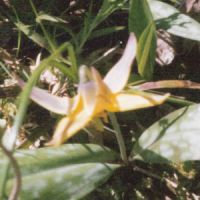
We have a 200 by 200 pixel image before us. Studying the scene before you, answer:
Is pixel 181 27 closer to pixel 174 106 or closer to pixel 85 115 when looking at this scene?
pixel 174 106

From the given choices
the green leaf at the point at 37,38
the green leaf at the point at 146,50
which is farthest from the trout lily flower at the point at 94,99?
the green leaf at the point at 37,38

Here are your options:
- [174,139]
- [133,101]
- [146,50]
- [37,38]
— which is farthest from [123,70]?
[37,38]

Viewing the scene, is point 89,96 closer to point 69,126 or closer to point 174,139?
point 69,126

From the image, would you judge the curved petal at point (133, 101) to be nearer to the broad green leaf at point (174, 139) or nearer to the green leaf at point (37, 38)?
the broad green leaf at point (174, 139)

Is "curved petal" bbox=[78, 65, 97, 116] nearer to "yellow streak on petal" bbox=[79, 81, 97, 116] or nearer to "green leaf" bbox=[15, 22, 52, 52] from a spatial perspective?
"yellow streak on petal" bbox=[79, 81, 97, 116]

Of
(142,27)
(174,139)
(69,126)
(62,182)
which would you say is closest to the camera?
(69,126)

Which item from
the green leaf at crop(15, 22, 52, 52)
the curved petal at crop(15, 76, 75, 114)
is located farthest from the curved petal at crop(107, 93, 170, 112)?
the green leaf at crop(15, 22, 52, 52)

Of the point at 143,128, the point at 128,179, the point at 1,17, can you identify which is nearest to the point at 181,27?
the point at 143,128
